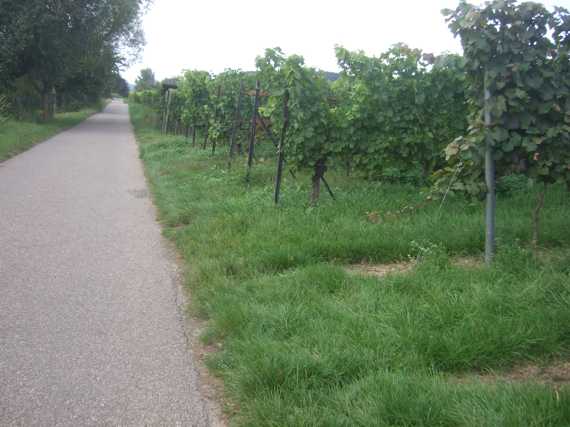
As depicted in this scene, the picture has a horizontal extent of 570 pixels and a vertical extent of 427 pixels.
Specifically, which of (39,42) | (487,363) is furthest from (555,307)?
(39,42)

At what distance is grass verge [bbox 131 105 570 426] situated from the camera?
315 cm

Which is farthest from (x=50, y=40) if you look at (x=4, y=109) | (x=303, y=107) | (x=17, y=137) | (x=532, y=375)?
(x=532, y=375)

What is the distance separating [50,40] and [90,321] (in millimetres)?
28876

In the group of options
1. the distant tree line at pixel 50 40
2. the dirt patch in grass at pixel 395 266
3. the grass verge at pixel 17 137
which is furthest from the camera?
the distant tree line at pixel 50 40

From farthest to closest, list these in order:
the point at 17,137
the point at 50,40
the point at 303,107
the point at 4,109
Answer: the point at 50,40
the point at 4,109
the point at 17,137
the point at 303,107

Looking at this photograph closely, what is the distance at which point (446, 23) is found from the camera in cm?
551

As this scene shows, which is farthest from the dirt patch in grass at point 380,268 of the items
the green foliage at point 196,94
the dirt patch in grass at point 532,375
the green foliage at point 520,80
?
the green foliage at point 196,94

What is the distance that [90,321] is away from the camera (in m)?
4.61

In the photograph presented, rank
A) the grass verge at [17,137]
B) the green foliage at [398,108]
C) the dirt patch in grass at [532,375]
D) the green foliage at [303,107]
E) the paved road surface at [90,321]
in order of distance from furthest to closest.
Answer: the grass verge at [17,137] → the green foliage at [398,108] → the green foliage at [303,107] → the dirt patch in grass at [532,375] → the paved road surface at [90,321]

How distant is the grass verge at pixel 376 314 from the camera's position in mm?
3154

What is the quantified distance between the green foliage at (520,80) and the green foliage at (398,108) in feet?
11.2

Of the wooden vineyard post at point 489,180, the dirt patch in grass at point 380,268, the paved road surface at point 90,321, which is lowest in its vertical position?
the paved road surface at point 90,321

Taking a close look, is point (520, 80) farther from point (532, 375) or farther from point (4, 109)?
point (4, 109)

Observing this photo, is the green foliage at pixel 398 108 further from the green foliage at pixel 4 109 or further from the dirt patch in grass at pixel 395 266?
the green foliage at pixel 4 109
